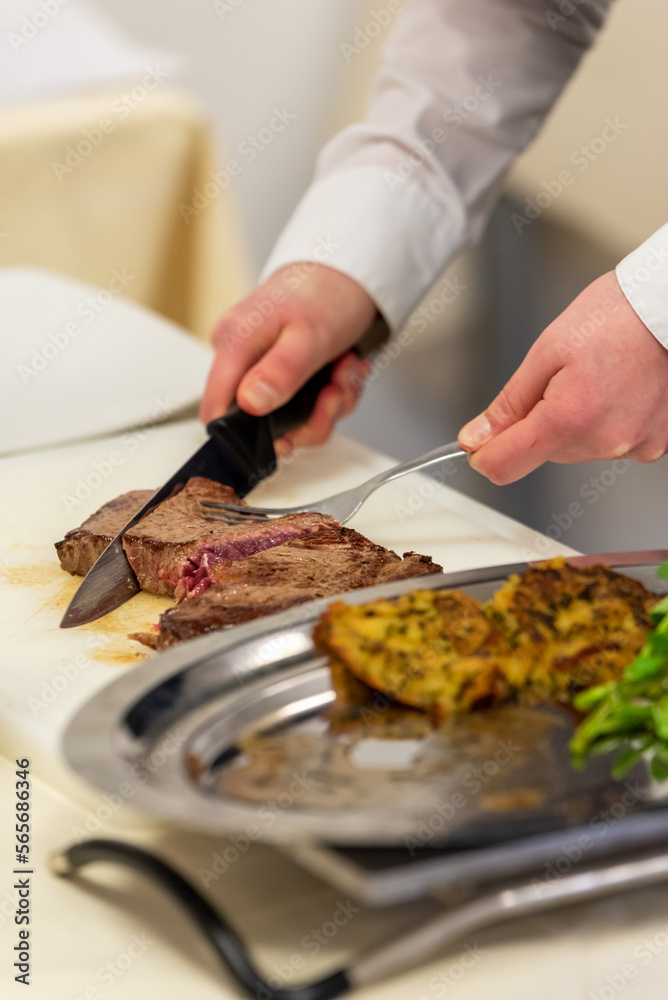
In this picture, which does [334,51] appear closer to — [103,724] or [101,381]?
Result: [101,381]

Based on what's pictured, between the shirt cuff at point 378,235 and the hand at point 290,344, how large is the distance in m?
0.05

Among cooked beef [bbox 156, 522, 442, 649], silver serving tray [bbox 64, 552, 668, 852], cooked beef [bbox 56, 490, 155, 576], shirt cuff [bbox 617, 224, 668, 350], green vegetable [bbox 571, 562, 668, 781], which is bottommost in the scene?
cooked beef [bbox 56, 490, 155, 576]

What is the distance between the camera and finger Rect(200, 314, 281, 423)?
1976 millimetres

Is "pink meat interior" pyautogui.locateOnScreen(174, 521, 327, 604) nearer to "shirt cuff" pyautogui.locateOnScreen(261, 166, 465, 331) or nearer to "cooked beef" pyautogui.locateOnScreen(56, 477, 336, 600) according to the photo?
"cooked beef" pyautogui.locateOnScreen(56, 477, 336, 600)

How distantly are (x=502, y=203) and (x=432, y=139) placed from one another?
1248 millimetres

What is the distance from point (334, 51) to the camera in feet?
13.6

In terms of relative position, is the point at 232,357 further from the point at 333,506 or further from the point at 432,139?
the point at 432,139

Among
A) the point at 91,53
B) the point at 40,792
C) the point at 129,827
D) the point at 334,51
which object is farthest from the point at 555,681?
the point at 334,51

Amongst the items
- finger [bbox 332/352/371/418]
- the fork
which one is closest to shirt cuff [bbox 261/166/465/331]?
finger [bbox 332/352/371/418]

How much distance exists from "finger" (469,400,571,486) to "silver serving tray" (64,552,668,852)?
484 mm

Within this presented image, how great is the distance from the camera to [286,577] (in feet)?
4.66

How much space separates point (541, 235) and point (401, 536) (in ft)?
6.00

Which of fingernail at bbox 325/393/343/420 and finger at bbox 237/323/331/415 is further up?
finger at bbox 237/323/331/415

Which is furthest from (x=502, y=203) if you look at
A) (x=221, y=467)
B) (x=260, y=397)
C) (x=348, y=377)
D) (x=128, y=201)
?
(x=221, y=467)
